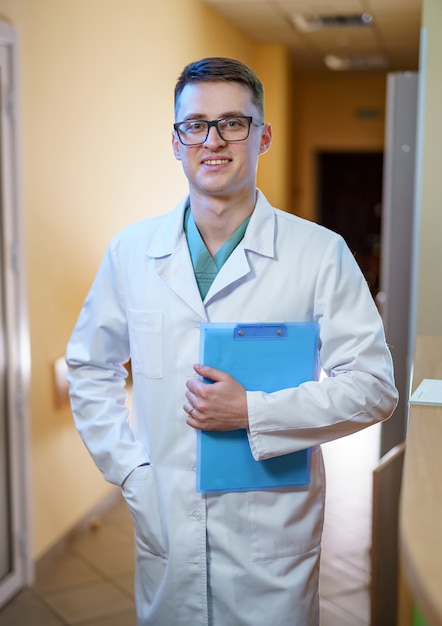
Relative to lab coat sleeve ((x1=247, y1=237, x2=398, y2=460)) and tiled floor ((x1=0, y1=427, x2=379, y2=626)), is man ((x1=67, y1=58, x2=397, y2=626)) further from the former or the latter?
tiled floor ((x1=0, y1=427, x2=379, y2=626))

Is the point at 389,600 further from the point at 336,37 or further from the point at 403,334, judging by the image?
the point at 336,37

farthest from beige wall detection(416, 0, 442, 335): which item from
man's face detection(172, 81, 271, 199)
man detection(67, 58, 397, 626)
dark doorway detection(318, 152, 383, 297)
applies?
dark doorway detection(318, 152, 383, 297)

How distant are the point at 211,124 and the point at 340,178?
6392 millimetres

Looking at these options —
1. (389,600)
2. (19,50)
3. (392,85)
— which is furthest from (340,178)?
(389,600)

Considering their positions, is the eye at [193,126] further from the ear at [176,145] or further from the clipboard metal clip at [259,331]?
the clipboard metal clip at [259,331]

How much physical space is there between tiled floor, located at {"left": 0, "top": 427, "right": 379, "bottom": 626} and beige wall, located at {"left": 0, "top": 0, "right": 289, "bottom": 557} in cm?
11

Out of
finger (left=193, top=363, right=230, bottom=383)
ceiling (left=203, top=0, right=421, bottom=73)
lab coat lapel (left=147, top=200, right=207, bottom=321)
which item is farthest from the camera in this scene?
ceiling (left=203, top=0, right=421, bottom=73)

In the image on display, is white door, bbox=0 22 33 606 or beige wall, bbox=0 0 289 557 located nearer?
white door, bbox=0 22 33 606

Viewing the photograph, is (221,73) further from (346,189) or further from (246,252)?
(346,189)

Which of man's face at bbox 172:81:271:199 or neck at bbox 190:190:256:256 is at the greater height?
man's face at bbox 172:81:271:199

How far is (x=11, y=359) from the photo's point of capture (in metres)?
2.59

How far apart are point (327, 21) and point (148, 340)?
3.77 m

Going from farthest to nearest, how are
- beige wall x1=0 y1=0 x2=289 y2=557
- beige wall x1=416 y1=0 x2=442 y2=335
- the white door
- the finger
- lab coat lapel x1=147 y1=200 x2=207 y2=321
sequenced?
beige wall x1=416 y1=0 x2=442 y2=335
beige wall x1=0 y1=0 x2=289 y2=557
the white door
lab coat lapel x1=147 y1=200 x2=207 y2=321
the finger

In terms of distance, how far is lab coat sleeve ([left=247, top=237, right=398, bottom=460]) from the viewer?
4.25 feet
